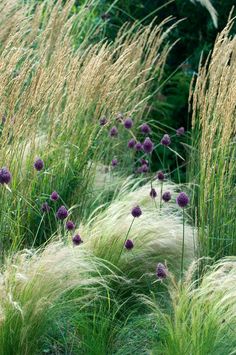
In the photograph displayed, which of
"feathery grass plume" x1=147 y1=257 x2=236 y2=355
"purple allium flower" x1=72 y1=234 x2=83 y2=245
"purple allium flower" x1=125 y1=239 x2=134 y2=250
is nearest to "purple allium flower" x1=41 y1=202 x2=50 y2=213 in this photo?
"purple allium flower" x1=72 y1=234 x2=83 y2=245

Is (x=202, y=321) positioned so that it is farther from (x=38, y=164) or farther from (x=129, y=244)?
(x=38, y=164)

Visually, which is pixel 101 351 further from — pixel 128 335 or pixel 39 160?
pixel 39 160

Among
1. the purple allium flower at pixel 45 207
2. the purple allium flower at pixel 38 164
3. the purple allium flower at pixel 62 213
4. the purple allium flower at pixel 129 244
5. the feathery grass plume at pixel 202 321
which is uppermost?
the purple allium flower at pixel 38 164

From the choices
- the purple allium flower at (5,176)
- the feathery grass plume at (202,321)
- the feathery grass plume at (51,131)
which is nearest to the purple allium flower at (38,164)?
the feathery grass plume at (51,131)

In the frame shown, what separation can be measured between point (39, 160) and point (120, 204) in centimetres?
55

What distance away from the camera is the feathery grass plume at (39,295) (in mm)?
3660

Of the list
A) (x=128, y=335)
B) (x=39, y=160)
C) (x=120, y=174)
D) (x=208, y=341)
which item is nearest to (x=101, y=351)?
(x=128, y=335)

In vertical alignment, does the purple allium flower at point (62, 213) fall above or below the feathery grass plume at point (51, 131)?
below

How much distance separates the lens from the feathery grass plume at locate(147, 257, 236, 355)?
3619mm

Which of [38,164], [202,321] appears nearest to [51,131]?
[38,164]

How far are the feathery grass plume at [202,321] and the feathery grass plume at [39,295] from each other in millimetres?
367

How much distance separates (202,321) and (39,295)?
67cm

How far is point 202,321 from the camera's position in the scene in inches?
149

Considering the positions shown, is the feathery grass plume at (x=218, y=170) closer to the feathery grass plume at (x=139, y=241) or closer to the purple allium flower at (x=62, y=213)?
the feathery grass plume at (x=139, y=241)
